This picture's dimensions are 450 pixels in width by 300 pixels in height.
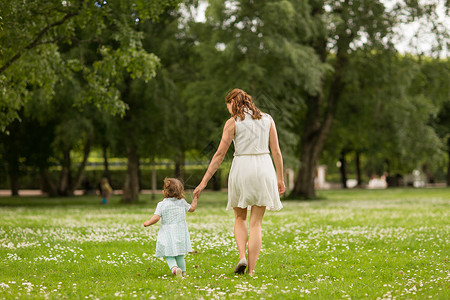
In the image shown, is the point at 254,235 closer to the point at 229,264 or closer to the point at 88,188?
the point at 229,264

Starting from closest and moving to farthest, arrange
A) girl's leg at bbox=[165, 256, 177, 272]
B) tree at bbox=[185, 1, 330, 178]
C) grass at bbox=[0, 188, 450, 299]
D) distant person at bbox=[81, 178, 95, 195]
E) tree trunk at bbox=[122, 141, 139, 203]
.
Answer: grass at bbox=[0, 188, 450, 299] → girl's leg at bbox=[165, 256, 177, 272] → tree at bbox=[185, 1, 330, 178] → tree trunk at bbox=[122, 141, 139, 203] → distant person at bbox=[81, 178, 95, 195]

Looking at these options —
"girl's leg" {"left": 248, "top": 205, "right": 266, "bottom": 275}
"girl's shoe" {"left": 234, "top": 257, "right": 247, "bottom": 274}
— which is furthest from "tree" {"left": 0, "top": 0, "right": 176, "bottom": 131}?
"girl's shoe" {"left": 234, "top": 257, "right": 247, "bottom": 274}

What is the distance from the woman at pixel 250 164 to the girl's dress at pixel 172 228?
1.34 ft

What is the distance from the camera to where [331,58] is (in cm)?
3431

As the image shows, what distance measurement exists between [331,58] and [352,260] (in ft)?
86.1

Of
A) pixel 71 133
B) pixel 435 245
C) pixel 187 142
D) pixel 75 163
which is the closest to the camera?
pixel 435 245

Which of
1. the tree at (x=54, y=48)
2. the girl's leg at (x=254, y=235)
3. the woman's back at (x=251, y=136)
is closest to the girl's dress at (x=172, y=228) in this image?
the girl's leg at (x=254, y=235)

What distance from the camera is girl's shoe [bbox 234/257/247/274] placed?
7.76 meters

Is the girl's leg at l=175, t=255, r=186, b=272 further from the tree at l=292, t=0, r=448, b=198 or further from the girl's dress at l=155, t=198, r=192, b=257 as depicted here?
the tree at l=292, t=0, r=448, b=198

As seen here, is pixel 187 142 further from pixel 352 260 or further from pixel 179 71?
pixel 352 260

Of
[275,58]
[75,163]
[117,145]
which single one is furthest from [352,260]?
[75,163]

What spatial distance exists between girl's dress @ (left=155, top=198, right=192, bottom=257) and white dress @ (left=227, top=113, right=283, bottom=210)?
68cm

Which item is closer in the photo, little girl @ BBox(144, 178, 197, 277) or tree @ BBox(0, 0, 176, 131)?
little girl @ BBox(144, 178, 197, 277)

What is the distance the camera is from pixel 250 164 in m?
7.65
